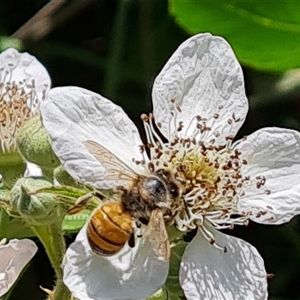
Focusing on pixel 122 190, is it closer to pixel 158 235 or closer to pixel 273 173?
pixel 158 235

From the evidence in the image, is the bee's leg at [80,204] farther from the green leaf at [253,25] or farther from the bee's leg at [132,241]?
the green leaf at [253,25]

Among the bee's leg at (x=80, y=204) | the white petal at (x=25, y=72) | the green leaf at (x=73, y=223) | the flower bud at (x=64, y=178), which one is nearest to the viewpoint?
the bee's leg at (x=80, y=204)

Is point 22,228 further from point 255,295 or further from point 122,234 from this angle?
point 255,295

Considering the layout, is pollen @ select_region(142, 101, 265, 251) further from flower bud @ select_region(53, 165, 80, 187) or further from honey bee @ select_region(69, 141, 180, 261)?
flower bud @ select_region(53, 165, 80, 187)

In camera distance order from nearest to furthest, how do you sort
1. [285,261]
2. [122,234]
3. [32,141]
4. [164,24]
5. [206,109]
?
1. [122,234]
2. [32,141]
3. [206,109]
4. [285,261]
5. [164,24]

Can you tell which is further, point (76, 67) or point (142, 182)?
point (76, 67)

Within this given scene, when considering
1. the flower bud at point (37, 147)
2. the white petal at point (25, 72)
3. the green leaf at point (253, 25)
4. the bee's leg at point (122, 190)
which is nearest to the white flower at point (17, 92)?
the white petal at point (25, 72)

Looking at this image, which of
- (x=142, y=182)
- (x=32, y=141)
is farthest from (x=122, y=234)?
(x=32, y=141)

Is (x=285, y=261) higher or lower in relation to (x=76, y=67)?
lower
